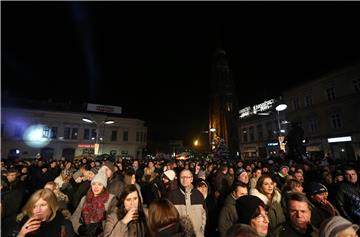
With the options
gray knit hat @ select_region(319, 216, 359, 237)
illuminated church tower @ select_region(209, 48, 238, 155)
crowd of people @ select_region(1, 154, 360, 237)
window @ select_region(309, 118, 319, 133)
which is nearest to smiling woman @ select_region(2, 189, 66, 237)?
crowd of people @ select_region(1, 154, 360, 237)

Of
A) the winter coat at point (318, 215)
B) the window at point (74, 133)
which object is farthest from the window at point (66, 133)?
the winter coat at point (318, 215)

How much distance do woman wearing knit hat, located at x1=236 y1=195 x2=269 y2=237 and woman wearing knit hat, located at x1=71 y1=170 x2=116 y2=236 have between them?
207 centimetres

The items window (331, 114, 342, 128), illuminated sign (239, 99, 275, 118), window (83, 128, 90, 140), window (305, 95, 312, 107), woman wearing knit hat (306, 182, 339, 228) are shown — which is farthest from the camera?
illuminated sign (239, 99, 275, 118)

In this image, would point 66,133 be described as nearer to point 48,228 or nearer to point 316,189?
point 48,228

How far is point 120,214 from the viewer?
294 centimetres

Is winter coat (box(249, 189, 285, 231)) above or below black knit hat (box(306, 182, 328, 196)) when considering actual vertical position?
below

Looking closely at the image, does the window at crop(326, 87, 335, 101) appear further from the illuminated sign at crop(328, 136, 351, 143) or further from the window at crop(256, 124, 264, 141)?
the window at crop(256, 124, 264, 141)

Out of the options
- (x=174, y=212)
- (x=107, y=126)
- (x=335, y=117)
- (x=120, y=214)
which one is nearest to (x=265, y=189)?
(x=174, y=212)

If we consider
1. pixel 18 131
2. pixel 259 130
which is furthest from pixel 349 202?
pixel 18 131

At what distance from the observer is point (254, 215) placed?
2.67 meters

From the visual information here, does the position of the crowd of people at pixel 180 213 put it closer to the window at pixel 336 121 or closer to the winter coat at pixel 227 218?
the winter coat at pixel 227 218

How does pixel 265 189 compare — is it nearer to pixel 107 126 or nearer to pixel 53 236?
pixel 53 236

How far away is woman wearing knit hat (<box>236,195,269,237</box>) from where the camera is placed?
Result: 8.61 feet

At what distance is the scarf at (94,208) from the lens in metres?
3.47
